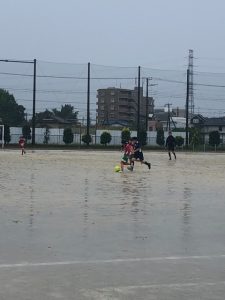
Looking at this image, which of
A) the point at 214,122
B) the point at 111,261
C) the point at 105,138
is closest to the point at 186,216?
the point at 111,261

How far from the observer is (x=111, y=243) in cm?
776

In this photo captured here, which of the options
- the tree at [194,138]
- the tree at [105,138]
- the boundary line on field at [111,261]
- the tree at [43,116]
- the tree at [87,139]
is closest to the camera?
the boundary line on field at [111,261]

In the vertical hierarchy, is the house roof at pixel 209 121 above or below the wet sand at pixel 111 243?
above

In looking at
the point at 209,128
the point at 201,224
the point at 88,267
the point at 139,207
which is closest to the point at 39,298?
the point at 88,267

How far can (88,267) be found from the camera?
249 inches

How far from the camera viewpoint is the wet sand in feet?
18.1

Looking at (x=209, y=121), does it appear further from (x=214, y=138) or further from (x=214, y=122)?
(x=214, y=138)

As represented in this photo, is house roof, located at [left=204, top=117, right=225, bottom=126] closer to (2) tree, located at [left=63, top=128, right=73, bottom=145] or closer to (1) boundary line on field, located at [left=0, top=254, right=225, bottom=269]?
(2) tree, located at [left=63, top=128, right=73, bottom=145]

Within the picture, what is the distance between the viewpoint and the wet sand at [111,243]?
5.52 meters

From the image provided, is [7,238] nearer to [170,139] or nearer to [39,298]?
[39,298]

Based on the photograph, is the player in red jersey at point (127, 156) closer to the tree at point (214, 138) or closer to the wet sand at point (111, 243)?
the wet sand at point (111, 243)

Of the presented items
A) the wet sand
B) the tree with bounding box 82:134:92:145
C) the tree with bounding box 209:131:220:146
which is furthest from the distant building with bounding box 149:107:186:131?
the wet sand

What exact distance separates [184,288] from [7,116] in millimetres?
114847

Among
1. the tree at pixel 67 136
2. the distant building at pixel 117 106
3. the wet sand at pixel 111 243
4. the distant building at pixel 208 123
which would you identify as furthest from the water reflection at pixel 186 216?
the distant building at pixel 117 106
